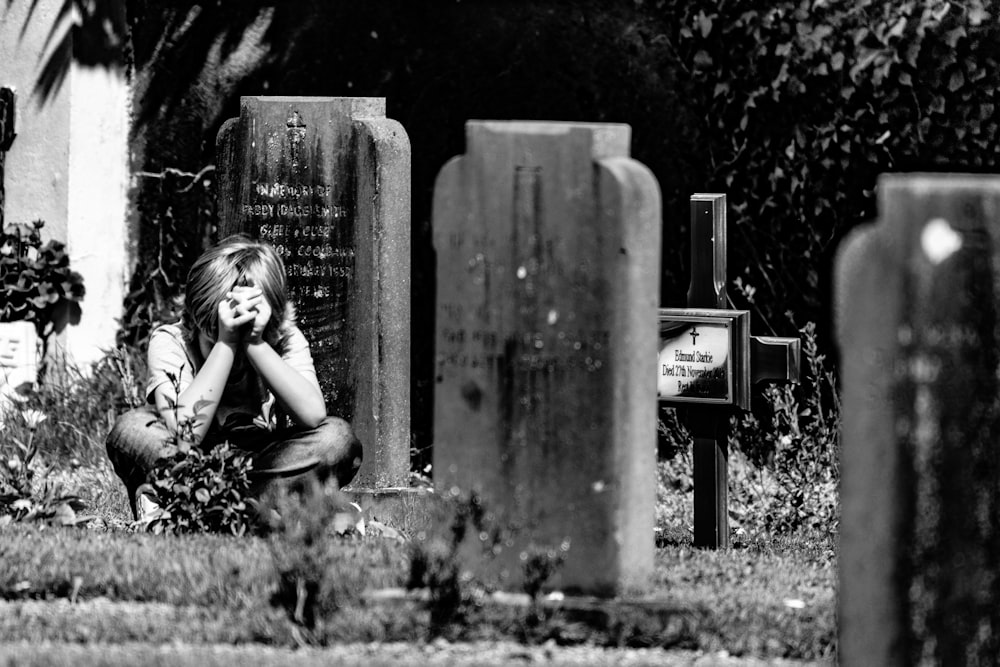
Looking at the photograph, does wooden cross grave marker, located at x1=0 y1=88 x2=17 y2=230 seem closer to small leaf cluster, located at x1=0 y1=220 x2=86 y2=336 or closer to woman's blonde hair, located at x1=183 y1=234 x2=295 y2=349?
small leaf cluster, located at x1=0 y1=220 x2=86 y2=336

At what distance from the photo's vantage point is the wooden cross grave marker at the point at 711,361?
6.82 m

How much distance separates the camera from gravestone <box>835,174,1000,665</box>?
3.96 m

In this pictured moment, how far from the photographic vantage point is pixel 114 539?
6.09 metres

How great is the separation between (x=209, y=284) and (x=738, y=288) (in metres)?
3.53

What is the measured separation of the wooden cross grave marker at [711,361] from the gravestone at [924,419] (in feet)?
9.03

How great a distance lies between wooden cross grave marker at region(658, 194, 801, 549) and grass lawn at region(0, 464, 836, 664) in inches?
32.5

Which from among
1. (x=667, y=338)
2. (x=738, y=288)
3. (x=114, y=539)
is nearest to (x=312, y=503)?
(x=114, y=539)

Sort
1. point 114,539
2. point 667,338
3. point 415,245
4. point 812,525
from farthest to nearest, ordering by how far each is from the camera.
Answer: point 415,245
point 812,525
point 667,338
point 114,539

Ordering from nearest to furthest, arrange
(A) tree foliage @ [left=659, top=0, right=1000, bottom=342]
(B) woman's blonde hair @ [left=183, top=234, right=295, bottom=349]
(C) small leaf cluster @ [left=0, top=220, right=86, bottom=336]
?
1. (B) woman's blonde hair @ [left=183, top=234, right=295, bottom=349]
2. (A) tree foliage @ [left=659, top=0, right=1000, bottom=342]
3. (C) small leaf cluster @ [left=0, top=220, right=86, bottom=336]

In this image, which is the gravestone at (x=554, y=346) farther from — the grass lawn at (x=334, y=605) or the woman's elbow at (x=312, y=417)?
the woman's elbow at (x=312, y=417)

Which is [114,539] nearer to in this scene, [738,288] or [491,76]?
[738,288]

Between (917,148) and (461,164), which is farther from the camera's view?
(917,148)

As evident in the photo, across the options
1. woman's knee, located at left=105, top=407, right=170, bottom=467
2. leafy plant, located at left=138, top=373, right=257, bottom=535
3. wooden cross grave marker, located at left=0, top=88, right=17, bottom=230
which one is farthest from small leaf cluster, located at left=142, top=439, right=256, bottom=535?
wooden cross grave marker, located at left=0, top=88, right=17, bottom=230

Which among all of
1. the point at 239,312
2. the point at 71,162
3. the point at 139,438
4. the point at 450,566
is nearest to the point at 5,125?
the point at 71,162
